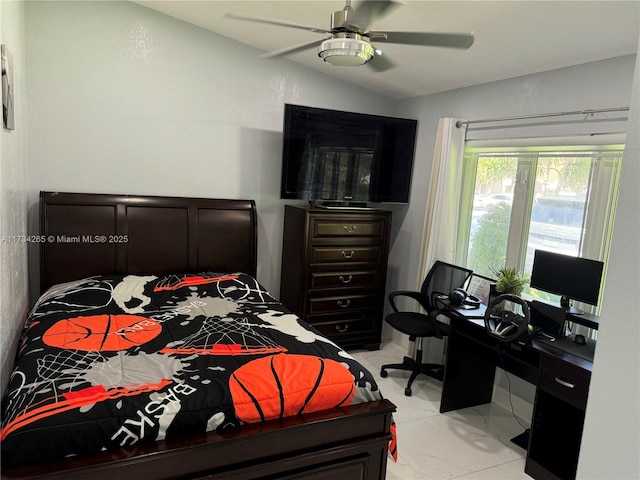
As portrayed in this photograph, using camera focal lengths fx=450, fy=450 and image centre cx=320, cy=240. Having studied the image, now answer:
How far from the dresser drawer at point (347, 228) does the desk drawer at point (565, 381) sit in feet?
6.04

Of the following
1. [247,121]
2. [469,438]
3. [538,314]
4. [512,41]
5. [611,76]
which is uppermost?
[512,41]

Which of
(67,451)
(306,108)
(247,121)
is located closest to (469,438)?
(67,451)

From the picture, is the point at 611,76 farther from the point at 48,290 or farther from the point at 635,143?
the point at 48,290

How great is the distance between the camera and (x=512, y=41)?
2.61 metres

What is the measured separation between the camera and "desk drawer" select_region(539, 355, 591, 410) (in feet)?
7.36

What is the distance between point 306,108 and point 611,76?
6.69 feet

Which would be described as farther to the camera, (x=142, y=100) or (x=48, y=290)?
(x=142, y=100)

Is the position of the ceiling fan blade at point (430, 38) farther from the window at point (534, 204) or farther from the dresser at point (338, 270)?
the dresser at point (338, 270)

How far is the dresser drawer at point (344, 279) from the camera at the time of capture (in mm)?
3811

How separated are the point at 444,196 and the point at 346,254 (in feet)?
3.12

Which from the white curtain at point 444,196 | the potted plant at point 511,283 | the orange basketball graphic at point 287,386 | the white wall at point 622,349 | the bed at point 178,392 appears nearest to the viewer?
the white wall at point 622,349

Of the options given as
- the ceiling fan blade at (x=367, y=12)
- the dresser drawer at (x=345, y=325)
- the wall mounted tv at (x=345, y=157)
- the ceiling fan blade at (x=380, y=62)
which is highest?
the ceiling fan blade at (x=367, y=12)

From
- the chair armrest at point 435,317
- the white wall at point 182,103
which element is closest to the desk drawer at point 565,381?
the chair armrest at point 435,317

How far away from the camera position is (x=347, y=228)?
152 inches
